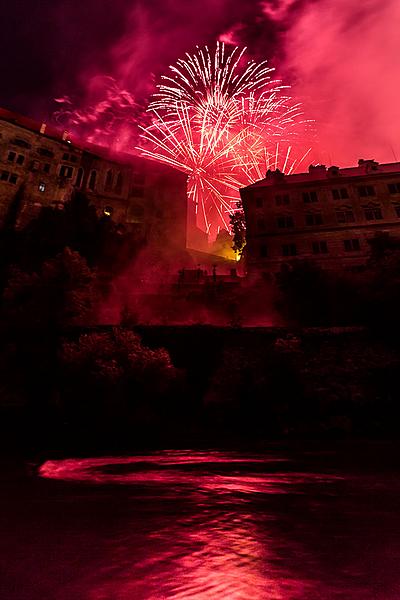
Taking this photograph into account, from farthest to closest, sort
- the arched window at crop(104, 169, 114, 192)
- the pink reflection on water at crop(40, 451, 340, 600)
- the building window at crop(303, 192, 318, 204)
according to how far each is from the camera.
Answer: the arched window at crop(104, 169, 114, 192)
the building window at crop(303, 192, 318, 204)
the pink reflection on water at crop(40, 451, 340, 600)

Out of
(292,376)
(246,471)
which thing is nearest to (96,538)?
(246,471)

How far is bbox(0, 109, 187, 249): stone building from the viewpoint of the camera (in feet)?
157

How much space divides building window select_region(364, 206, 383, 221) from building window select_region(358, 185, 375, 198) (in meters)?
2.07

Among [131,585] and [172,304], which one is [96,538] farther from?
[172,304]

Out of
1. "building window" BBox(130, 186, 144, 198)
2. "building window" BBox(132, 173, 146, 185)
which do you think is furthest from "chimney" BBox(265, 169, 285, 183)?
"building window" BBox(132, 173, 146, 185)

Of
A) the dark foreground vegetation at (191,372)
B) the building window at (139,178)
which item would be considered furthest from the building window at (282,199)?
the building window at (139,178)

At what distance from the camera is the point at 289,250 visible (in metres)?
39.1

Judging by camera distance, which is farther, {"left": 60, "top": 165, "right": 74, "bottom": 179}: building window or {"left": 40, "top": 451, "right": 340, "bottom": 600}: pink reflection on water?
{"left": 60, "top": 165, "right": 74, "bottom": 179}: building window

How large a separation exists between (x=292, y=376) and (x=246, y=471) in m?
11.0

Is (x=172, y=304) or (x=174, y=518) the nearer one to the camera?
(x=174, y=518)

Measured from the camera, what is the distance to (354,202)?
39562mm

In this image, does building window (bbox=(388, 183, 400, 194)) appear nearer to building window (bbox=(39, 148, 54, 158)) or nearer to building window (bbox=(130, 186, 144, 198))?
building window (bbox=(130, 186, 144, 198))

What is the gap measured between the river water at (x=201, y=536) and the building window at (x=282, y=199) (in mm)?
38061

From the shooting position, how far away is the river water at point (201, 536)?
2990 millimetres
